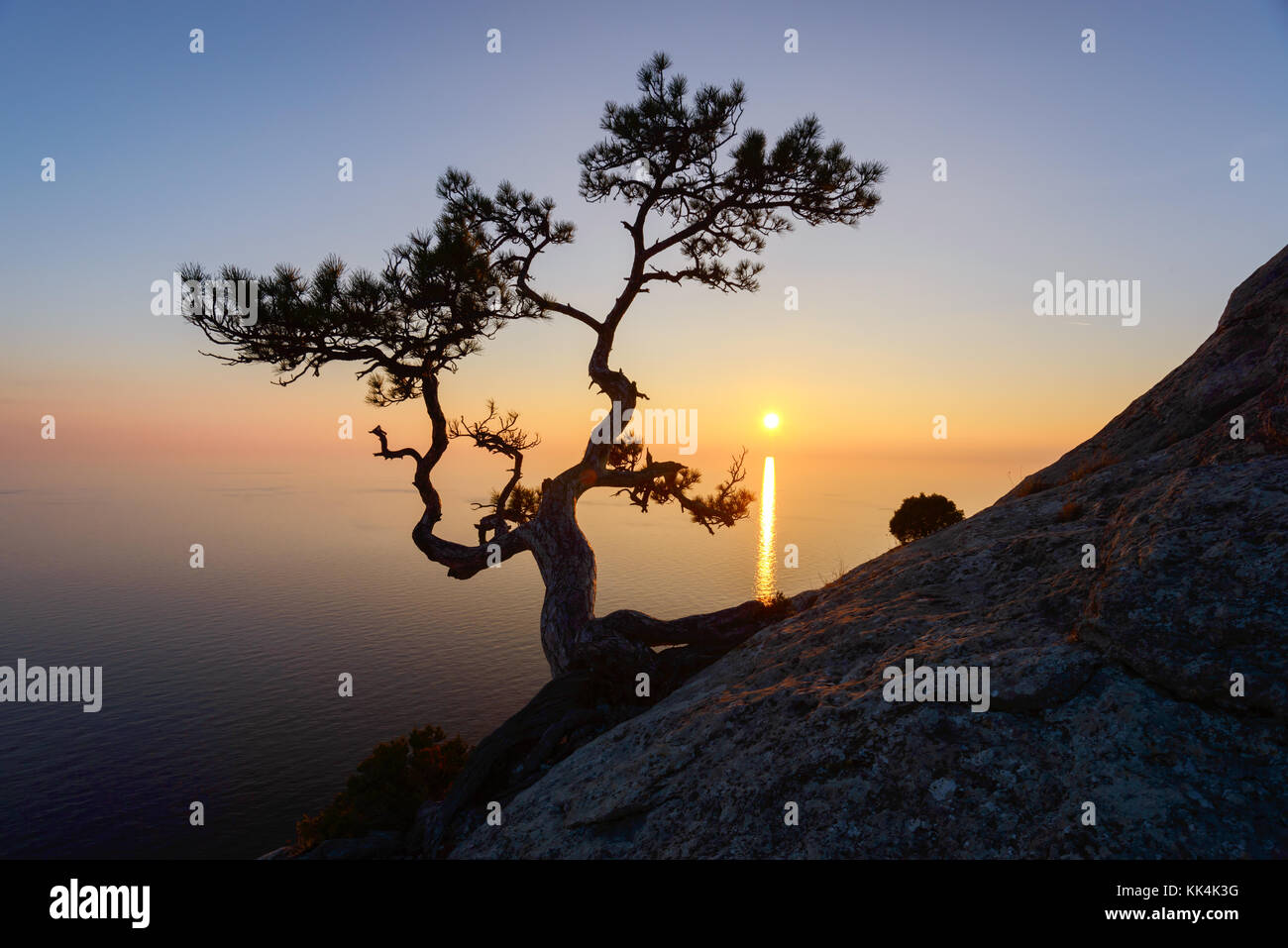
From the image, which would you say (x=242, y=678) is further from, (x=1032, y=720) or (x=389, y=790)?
(x=1032, y=720)

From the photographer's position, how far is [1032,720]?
5.57 m

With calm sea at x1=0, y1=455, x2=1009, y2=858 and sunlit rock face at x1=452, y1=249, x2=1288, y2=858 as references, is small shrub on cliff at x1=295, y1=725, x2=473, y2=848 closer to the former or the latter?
sunlit rock face at x1=452, y1=249, x2=1288, y2=858

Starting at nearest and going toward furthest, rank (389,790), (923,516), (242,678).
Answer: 1. (389,790)
2. (923,516)
3. (242,678)

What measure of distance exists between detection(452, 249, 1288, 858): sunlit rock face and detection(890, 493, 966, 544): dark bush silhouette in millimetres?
20398

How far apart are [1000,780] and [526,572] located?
5931 inches

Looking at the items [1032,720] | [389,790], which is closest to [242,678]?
[389,790]

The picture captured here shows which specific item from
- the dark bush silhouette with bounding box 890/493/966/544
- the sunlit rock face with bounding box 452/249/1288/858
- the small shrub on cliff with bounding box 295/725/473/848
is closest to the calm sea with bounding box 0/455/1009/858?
Answer: the sunlit rock face with bounding box 452/249/1288/858

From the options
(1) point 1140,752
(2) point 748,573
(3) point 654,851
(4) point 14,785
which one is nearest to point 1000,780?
(1) point 1140,752

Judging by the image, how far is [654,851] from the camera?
5.98m

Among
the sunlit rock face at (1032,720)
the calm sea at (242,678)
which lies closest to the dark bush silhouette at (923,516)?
the calm sea at (242,678)

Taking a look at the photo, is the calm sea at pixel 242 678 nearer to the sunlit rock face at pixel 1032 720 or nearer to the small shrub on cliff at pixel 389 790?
the sunlit rock face at pixel 1032 720

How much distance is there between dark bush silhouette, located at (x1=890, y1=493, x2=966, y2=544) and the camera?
28980mm

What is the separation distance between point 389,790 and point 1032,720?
12.2 m
